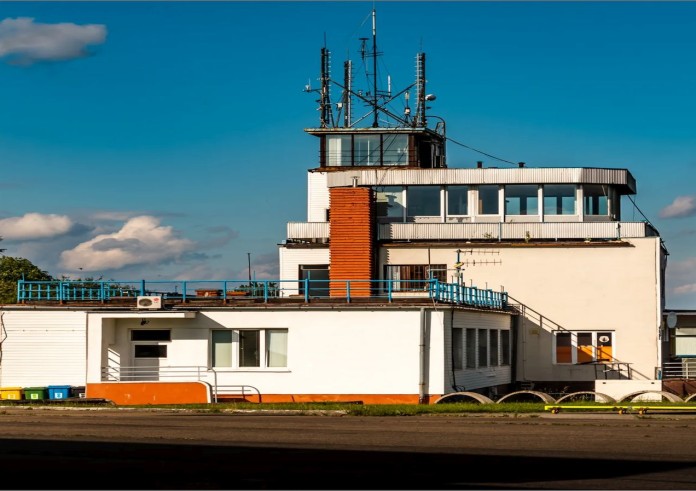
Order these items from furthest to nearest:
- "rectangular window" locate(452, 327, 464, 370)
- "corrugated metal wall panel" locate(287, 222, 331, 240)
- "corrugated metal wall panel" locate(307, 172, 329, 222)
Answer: "corrugated metal wall panel" locate(307, 172, 329, 222)
"corrugated metal wall panel" locate(287, 222, 331, 240)
"rectangular window" locate(452, 327, 464, 370)

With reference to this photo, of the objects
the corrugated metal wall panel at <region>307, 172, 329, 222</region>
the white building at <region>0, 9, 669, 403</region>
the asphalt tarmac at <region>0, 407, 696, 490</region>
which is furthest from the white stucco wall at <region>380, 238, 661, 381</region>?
the asphalt tarmac at <region>0, 407, 696, 490</region>

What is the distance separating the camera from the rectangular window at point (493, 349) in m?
49.3

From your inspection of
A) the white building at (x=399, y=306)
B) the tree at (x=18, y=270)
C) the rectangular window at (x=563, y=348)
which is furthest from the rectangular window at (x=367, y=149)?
the tree at (x=18, y=270)

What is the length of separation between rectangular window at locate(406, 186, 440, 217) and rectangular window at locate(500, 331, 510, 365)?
7666 millimetres

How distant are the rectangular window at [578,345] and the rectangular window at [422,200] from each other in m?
8.65

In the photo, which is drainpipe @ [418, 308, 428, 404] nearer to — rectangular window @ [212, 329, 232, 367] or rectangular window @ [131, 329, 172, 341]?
rectangular window @ [212, 329, 232, 367]

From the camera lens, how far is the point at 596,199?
5728 cm

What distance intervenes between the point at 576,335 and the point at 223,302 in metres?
18.5

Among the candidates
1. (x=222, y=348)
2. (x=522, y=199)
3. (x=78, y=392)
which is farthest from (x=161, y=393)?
(x=522, y=199)

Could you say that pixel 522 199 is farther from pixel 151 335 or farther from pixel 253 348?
pixel 151 335

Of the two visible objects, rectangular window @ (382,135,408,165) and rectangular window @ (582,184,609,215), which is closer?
Result: rectangular window @ (582,184,609,215)

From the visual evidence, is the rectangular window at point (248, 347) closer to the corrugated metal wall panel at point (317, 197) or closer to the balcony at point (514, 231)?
the balcony at point (514, 231)

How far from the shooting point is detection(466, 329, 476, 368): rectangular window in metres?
45.7

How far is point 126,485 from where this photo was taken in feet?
59.2
